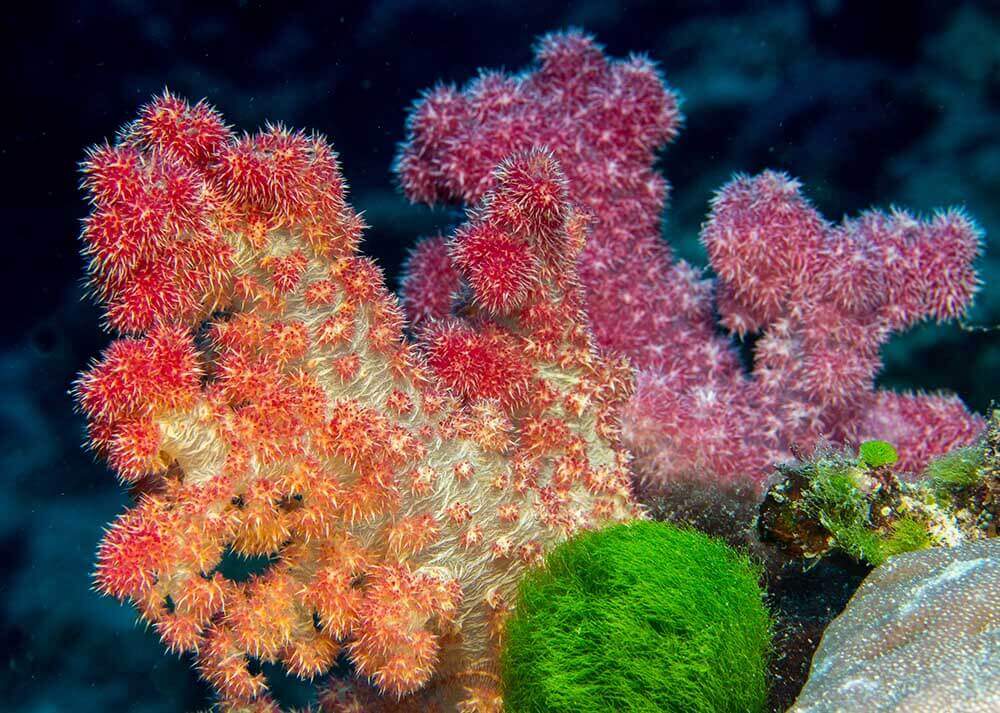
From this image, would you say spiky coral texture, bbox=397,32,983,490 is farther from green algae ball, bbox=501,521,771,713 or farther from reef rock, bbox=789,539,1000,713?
reef rock, bbox=789,539,1000,713

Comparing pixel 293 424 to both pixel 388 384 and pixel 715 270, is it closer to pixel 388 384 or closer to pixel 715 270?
pixel 388 384

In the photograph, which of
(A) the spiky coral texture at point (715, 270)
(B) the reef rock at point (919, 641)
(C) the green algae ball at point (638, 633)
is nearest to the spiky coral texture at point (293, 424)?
(C) the green algae ball at point (638, 633)

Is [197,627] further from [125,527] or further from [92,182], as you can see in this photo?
[92,182]

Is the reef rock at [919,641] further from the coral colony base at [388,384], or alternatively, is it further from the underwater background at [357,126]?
the underwater background at [357,126]

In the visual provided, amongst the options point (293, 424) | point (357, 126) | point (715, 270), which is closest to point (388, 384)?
point (293, 424)

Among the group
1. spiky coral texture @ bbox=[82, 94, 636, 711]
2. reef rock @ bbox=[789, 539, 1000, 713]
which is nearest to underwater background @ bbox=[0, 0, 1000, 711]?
spiky coral texture @ bbox=[82, 94, 636, 711]

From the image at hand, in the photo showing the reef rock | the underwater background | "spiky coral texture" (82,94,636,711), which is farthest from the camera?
the underwater background
